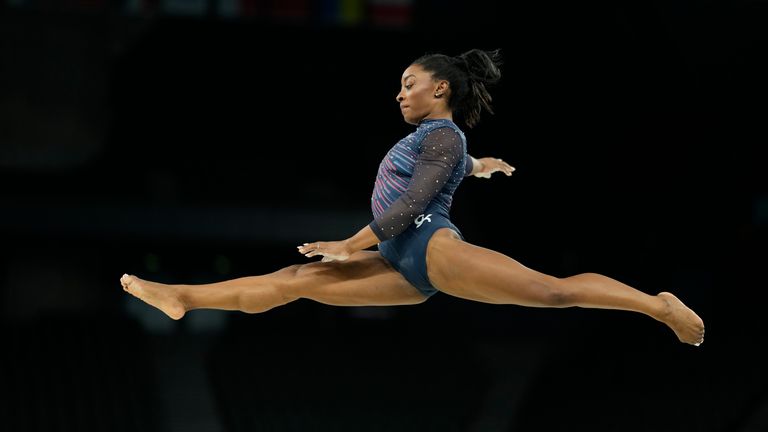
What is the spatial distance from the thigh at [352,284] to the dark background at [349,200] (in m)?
2.90

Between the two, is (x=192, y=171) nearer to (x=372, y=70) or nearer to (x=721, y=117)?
(x=372, y=70)

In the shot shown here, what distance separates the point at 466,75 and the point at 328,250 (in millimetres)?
846

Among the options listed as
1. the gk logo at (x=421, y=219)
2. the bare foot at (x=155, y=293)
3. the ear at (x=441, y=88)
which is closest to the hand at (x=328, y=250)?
the gk logo at (x=421, y=219)

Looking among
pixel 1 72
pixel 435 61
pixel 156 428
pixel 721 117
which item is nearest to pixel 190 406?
pixel 156 428

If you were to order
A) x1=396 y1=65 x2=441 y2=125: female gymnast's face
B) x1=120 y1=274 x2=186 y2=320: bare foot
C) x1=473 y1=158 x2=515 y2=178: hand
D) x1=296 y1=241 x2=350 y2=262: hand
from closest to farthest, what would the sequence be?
x1=296 y1=241 x2=350 y2=262: hand
x1=120 y1=274 x2=186 y2=320: bare foot
x1=396 y1=65 x2=441 y2=125: female gymnast's face
x1=473 y1=158 x2=515 y2=178: hand

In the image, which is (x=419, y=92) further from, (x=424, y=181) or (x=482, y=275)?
(x=482, y=275)

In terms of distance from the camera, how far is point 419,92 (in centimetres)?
321

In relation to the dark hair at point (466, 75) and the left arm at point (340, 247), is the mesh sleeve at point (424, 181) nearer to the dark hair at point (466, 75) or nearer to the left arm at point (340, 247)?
the left arm at point (340, 247)

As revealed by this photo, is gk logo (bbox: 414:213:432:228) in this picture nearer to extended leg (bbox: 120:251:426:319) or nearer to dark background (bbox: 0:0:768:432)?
extended leg (bbox: 120:251:426:319)

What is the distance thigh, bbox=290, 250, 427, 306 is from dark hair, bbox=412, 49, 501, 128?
64 centimetres

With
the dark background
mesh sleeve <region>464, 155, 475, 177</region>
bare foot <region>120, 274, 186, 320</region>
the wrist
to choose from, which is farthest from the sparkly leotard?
the dark background

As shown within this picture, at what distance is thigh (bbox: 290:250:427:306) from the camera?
10.4 ft

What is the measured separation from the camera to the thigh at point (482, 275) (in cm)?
296

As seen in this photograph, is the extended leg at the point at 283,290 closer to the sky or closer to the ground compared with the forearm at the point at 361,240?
closer to the ground
